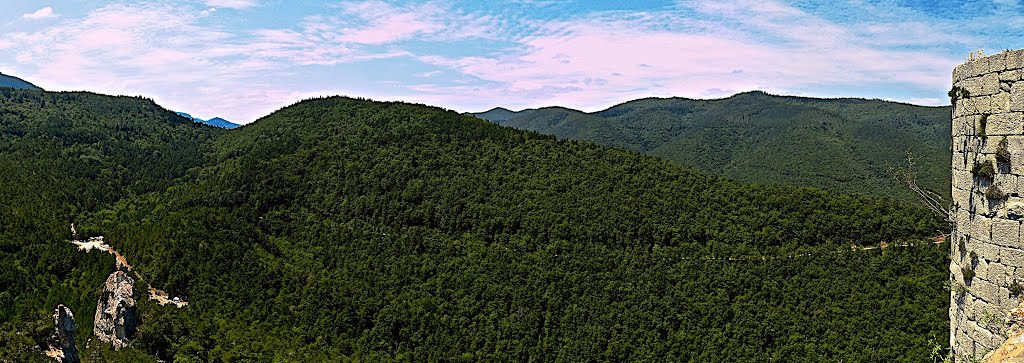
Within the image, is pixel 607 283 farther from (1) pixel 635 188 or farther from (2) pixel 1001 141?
(2) pixel 1001 141

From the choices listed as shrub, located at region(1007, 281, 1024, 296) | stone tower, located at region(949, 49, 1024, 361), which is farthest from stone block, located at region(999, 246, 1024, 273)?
shrub, located at region(1007, 281, 1024, 296)

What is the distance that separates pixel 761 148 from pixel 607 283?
127421mm

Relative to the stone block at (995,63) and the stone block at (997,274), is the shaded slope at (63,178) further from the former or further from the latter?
the stone block at (995,63)

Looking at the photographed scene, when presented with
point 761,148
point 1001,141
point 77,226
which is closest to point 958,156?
point 1001,141

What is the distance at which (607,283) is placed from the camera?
51062 millimetres

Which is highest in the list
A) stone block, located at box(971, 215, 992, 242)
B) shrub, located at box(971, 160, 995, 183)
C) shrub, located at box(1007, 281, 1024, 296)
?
shrub, located at box(971, 160, 995, 183)

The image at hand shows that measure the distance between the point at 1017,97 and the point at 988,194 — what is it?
5.19 ft

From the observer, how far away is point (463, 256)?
5622 centimetres

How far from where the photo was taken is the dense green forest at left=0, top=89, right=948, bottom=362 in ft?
135

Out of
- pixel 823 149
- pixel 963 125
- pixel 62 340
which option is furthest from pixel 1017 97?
pixel 823 149

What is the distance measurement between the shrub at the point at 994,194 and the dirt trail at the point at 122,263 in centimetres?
4203

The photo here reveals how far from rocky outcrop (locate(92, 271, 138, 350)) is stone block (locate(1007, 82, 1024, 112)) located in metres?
35.3

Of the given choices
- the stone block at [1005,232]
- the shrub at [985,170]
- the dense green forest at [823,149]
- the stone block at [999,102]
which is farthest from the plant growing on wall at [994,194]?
the dense green forest at [823,149]

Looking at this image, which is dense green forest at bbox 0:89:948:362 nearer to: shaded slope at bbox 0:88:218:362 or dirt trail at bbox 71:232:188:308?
shaded slope at bbox 0:88:218:362
